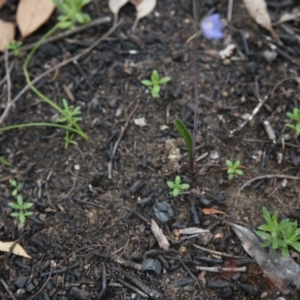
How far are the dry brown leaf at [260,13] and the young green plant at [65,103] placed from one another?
64 centimetres

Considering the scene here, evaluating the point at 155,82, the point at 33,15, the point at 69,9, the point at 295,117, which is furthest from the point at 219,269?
the point at 33,15

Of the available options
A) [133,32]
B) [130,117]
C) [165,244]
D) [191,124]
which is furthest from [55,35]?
[165,244]

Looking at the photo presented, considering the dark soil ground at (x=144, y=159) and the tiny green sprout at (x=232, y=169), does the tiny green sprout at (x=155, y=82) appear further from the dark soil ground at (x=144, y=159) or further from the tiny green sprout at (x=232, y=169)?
the tiny green sprout at (x=232, y=169)

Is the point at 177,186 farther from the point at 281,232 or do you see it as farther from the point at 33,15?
the point at 33,15

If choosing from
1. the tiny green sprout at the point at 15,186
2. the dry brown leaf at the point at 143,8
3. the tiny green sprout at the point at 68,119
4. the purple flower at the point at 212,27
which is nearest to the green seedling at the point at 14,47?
the tiny green sprout at the point at 68,119

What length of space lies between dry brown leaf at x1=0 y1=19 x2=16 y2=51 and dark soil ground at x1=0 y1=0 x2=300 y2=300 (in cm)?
9

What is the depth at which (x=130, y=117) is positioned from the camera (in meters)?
2.07

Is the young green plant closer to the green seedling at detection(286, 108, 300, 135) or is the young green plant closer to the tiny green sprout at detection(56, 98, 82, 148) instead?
the tiny green sprout at detection(56, 98, 82, 148)

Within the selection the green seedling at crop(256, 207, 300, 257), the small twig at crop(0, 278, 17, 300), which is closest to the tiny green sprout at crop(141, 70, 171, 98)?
the green seedling at crop(256, 207, 300, 257)

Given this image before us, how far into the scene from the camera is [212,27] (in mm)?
2236

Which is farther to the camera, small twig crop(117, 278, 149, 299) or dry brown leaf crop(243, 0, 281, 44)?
dry brown leaf crop(243, 0, 281, 44)

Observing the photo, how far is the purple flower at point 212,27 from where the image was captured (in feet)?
7.33

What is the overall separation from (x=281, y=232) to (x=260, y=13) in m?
0.97

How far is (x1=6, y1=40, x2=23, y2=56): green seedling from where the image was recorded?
7.36 ft
